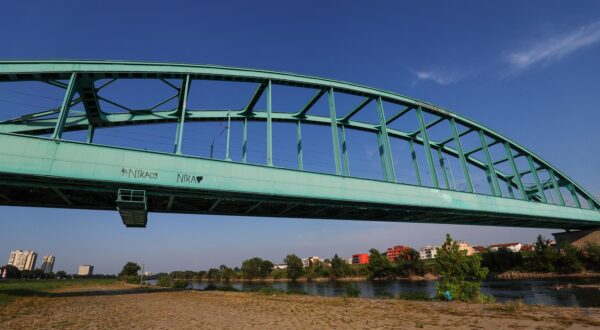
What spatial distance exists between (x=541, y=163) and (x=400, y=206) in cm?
3969

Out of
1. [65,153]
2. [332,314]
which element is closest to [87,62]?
[65,153]

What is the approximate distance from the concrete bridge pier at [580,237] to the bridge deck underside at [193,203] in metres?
36.0

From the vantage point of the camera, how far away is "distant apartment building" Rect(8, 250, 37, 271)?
6383 inches

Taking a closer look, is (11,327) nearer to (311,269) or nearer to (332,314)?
(332,314)

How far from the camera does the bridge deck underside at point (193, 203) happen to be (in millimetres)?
16297

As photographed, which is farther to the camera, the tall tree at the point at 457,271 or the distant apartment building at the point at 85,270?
the distant apartment building at the point at 85,270

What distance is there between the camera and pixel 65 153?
614 inches

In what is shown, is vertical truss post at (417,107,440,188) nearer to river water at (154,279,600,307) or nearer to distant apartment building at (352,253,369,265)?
river water at (154,279,600,307)

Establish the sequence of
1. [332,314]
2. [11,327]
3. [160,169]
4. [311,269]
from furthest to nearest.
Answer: [311,269] < [160,169] < [332,314] < [11,327]

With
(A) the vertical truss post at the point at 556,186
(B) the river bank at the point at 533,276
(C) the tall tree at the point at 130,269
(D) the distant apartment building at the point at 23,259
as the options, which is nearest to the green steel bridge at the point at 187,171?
(A) the vertical truss post at the point at 556,186

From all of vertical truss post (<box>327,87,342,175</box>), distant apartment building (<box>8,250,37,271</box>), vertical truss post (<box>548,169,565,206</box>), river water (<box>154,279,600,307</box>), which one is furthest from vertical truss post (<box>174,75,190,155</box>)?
distant apartment building (<box>8,250,37,271</box>)

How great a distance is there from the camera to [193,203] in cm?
2147

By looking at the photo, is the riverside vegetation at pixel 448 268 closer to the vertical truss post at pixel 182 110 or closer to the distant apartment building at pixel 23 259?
the vertical truss post at pixel 182 110

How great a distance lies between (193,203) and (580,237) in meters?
64.6
